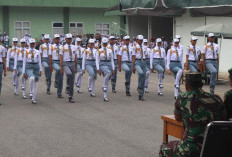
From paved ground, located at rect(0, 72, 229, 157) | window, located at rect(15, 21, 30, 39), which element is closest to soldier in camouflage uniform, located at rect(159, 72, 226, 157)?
paved ground, located at rect(0, 72, 229, 157)

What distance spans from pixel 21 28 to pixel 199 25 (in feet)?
87.3

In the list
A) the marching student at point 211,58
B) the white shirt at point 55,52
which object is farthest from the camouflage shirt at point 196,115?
the white shirt at point 55,52

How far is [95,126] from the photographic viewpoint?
12516 mm

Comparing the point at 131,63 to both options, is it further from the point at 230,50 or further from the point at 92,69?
the point at 230,50

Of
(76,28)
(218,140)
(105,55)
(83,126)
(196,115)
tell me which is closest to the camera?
(218,140)

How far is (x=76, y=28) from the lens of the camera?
Result: 5394cm

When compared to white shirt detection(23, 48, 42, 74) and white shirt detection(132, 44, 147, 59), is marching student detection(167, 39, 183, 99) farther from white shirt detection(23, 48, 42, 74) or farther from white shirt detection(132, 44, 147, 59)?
white shirt detection(23, 48, 42, 74)

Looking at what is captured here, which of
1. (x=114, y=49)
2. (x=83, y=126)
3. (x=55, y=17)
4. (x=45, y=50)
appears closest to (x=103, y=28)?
(x=55, y=17)

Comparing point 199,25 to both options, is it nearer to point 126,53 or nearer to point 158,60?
point 158,60

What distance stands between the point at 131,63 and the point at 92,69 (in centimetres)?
139

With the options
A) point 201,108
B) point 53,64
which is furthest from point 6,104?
point 201,108

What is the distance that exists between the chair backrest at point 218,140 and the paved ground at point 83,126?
12.1 feet

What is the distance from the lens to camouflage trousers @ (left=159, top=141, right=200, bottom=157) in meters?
6.26

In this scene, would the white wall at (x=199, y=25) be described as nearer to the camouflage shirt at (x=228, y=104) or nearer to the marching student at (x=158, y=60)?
the marching student at (x=158, y=60)
